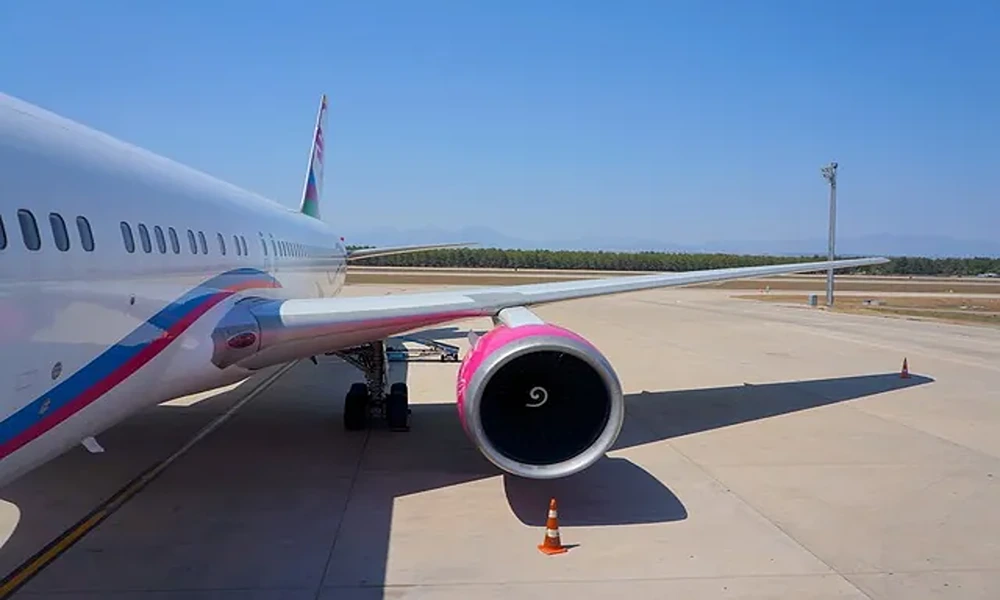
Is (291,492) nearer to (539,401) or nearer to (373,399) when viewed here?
(539,401)

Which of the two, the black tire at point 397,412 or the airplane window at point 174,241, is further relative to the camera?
the black tire at point 397,412

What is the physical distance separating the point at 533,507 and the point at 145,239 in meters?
4.13

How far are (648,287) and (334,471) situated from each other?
16.9 feet

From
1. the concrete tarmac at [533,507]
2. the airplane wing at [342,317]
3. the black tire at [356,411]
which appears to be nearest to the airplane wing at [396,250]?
the concrete tarmac at [533,507]

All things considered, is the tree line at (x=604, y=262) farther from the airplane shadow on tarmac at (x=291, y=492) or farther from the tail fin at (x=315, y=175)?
the airplane shadow on tarmac at (x=291, y=492)

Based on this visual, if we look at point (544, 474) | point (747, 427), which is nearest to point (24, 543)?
point (544, 474)

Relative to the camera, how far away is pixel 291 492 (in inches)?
328

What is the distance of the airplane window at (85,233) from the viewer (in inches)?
216

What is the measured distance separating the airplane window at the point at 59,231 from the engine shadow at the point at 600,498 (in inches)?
171

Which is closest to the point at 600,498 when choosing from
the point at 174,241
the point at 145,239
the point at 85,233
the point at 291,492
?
the point at 291,492

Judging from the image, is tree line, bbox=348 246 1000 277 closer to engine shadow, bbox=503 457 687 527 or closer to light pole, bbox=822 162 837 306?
light pole, bbox=822 162 837 306

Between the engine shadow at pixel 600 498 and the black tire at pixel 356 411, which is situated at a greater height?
the black tire at pixel 356 411

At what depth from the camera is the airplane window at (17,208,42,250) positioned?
15.4ft

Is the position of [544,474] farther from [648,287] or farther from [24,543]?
[648,287]
